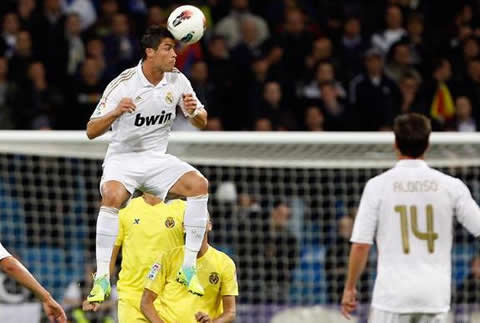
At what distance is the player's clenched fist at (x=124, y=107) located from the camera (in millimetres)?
7941

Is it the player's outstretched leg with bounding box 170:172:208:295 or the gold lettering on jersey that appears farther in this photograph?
the player's outstretched leg with bounding box 170:172:208:295

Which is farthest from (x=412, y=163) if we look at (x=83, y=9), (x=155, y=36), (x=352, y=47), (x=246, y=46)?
(x=83, y=9)

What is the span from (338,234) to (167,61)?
14.7 feet

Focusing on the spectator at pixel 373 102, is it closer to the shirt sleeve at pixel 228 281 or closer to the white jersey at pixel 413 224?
the shirt sleeve at pixel 228 281

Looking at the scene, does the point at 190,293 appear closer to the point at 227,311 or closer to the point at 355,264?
the point at 227,311

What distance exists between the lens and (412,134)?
693cm

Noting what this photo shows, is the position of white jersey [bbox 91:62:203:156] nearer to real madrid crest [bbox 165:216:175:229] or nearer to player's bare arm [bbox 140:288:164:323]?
real madrid crest [bbox 165:216:175:229]

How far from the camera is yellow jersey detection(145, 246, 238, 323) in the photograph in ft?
27.9

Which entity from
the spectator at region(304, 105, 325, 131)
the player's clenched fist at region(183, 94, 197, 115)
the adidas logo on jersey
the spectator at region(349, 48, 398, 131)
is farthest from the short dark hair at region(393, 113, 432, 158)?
the spectator at region(349, 48, 398, 131)

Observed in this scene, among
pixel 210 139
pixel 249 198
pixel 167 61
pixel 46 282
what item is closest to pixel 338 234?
pixel 249 198

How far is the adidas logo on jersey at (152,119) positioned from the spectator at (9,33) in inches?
223

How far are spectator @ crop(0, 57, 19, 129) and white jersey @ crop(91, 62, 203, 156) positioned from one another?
188 inches

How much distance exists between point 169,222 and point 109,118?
3.78 feet

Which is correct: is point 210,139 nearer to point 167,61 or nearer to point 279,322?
point 279,322
